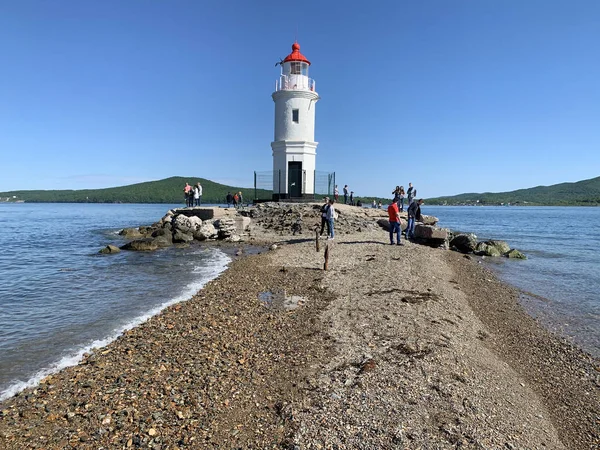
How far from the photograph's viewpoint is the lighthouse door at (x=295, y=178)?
26922 millimetres

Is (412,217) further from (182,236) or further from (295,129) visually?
(182,236)

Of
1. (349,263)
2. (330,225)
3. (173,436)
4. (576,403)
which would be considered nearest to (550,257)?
(330,225)

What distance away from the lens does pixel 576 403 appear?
5.45 m

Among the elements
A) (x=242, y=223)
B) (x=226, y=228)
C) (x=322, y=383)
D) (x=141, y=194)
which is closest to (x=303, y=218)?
(x=242, y=223)

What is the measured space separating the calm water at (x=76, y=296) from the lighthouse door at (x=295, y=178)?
31.5 ft

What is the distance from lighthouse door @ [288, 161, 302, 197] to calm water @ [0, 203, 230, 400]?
960 centimetres

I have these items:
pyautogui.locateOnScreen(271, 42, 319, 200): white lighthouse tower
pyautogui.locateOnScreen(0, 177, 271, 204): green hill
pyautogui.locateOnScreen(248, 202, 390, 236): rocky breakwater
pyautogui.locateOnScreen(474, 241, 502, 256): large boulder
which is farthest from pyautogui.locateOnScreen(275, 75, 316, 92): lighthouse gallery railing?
pyautogui.locateOnScreen(0, 177, 271, 204): green hill

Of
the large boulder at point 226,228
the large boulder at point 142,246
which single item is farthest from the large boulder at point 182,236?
the large boulder at point 142,246

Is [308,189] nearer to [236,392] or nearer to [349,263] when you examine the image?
[349,263]

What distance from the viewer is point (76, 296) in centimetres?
1045

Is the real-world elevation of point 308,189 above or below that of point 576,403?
above

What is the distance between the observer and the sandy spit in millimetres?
4086

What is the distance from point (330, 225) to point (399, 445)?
13.6m

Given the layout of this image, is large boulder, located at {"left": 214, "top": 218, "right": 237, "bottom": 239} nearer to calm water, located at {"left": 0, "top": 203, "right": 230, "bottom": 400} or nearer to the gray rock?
the gray rock
